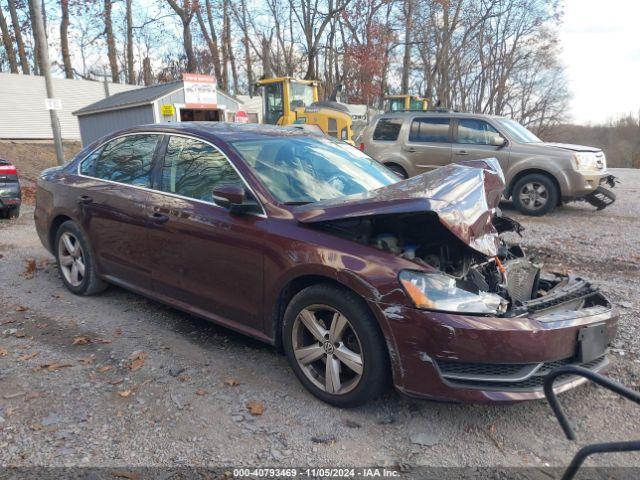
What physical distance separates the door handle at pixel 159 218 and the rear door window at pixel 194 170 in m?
0.20

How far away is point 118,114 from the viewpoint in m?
20.1

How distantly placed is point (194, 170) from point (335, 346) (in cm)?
178

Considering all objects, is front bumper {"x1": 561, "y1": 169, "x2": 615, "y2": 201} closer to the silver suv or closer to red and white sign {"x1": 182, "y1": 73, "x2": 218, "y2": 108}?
the silver suv

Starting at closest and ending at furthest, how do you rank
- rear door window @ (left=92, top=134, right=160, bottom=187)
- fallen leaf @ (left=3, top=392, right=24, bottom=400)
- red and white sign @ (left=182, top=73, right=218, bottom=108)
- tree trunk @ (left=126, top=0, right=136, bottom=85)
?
fallen leaf @ (left=3, top=392, right=24, bottom=400) < rear door window @ (left=92, top=134, right=160, bottom=187) < red and white sign @ (left=182, top=73, right=218, bottom=108) < tree trunk @ (left=126, top=0, right=136, bottom=85)

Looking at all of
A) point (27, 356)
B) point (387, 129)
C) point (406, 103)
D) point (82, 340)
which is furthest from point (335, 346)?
point (406, 103)

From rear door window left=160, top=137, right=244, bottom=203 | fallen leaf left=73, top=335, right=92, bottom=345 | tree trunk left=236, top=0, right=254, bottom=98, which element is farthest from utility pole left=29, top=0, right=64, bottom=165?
tree trunk left=236, top=0, right=254, bottom=98

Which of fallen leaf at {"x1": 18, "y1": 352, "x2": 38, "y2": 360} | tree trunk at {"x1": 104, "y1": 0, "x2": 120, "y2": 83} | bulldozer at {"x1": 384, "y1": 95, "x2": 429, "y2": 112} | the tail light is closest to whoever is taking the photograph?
fallen leaf at {"x1": 18, "y1": 352, "x2": 38, "y2": 360}

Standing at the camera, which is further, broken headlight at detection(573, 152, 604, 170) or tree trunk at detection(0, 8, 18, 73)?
tree trunk at detection(0, 8, 18, 73)

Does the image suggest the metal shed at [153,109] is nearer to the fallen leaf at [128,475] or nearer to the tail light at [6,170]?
the tail light at [6,170]

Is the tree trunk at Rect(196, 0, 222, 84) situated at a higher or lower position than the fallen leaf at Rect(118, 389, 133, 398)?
higher

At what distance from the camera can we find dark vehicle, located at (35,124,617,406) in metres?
2.55

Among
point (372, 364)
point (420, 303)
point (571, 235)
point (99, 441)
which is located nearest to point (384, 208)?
point (420, 303)

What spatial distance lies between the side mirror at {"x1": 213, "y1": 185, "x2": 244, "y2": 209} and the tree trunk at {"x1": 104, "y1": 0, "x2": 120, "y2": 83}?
3157 centimetres

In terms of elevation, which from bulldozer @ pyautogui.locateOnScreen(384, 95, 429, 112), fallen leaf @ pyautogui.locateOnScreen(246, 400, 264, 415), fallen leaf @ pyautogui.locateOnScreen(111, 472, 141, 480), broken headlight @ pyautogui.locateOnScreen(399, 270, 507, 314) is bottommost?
fallen leaf @ pyautogui.locateOnScreen(246, 400, 264, 415)
